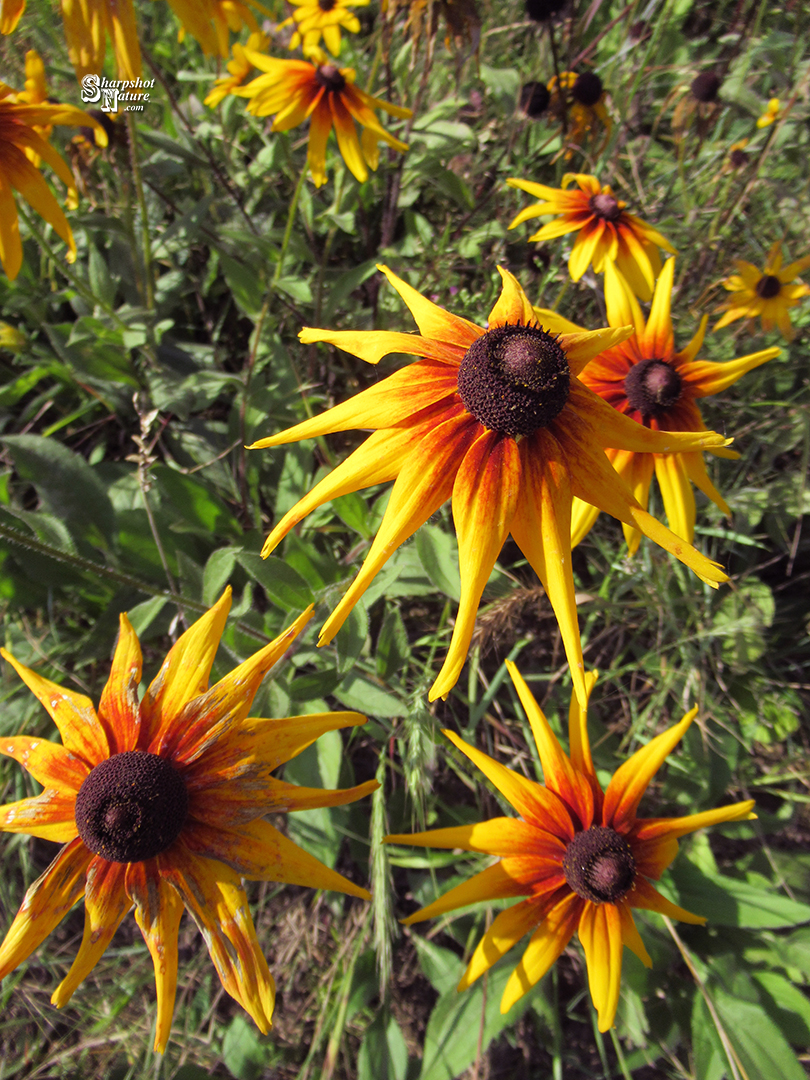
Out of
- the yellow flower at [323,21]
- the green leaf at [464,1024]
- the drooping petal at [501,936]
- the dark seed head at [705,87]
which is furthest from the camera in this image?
the dark seed head at [705,87]

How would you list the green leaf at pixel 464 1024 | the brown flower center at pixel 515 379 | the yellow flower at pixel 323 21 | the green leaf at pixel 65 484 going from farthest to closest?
the yellow flower at pixel 323 21 → the green leaf at pixel 65 484 → the green leaf at pixel 464 1024 → the brown flower center at pixel 515 379

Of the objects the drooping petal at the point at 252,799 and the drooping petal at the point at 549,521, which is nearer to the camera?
the drooping petal at the point at 549,521

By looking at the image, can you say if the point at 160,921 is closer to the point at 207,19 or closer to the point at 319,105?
the point at 207,19

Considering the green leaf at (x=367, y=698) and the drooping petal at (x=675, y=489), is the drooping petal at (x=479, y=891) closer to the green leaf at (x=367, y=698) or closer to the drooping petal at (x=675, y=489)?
the green leaf at (x=367, y=698)

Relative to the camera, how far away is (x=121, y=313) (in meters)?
2.64

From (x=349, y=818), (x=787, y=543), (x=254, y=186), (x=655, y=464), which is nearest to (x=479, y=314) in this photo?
(x=655, y=464)

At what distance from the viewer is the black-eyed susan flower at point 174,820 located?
4.30 feet

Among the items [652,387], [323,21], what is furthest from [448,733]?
[323,21]

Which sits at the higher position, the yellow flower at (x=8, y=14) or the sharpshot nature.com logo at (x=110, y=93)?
the yellow flower at (x=8, y=14)

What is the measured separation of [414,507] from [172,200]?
264 cm

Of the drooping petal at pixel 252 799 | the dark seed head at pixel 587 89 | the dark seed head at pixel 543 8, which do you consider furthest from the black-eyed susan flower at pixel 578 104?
the drooping petal at pixel 252 799

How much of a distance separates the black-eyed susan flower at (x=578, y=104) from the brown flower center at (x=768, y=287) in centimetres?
88

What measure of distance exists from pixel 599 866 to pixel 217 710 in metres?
0.94

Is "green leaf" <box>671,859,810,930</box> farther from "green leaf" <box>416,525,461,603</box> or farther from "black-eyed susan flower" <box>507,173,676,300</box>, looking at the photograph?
"black-eyed susan flower" <box>507,173,676,300</box>
